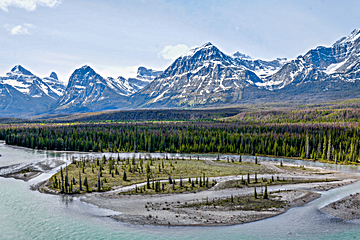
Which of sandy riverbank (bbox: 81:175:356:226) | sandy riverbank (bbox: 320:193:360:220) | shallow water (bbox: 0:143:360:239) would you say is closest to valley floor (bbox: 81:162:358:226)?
sandy riverbank (bbox: 81:175:356:226)

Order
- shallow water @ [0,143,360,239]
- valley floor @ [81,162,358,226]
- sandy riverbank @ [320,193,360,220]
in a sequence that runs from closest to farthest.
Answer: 1. shallow water @ [0,143,360,239]
2. valley floor @ [81,162,358,226]
3. sandy riverbank @ [320,193,360,220]

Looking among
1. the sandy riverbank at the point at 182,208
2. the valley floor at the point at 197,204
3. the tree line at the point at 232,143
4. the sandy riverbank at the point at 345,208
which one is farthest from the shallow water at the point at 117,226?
the tree line at the point at 232,143

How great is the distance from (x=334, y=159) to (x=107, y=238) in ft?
377

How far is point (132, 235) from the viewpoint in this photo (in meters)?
49.5

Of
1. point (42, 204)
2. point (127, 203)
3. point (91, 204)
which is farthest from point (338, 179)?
point (42, 204)

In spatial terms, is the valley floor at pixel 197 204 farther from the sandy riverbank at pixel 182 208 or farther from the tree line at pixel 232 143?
the tree line at pixel 232 143

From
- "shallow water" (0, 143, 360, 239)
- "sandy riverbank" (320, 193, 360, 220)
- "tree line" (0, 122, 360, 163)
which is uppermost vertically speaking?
"tree line" (0, 122, 360, 163)

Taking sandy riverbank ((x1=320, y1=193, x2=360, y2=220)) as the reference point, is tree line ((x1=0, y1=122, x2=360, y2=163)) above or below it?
above

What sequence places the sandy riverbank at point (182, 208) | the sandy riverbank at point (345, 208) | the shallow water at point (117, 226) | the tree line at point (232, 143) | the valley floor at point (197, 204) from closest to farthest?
1. the shallow water at point (117, 226)
2. the sandy riverbank at point (182, 208)
3. the valley floor at point (197, 204)
4. the sandy riverbank at point (345, 208)
5. the tree line at point (232, 143)

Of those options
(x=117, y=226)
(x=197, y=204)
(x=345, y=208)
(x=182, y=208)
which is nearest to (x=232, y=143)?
(x=345, y=208)

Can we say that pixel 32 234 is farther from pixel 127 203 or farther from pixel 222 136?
pixel 222 136

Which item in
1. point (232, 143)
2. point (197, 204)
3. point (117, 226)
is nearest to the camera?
point (117, 226)

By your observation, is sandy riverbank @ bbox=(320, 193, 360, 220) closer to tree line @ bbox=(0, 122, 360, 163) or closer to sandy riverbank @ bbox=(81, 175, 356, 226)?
sandy riverbank @ bbox=(81, 175, 356, 226)

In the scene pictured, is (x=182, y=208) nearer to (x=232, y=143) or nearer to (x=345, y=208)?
(x=345, y=208)
